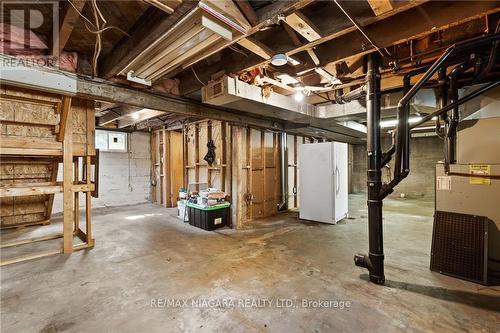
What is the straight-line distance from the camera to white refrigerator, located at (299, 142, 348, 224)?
181 inches

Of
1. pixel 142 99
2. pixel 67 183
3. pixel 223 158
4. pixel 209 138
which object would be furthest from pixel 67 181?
pixel 209 138

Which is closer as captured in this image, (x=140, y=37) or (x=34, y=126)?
(x=140, y=37)

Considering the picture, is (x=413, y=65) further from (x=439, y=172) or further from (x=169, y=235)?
(x=169, y=235)

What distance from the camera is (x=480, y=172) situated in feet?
8.20

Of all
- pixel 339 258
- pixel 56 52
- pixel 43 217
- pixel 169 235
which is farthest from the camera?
pixel 43 217

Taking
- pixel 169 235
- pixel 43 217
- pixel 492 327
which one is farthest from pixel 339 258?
pixel 43 217

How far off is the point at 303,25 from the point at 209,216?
11.4 ft

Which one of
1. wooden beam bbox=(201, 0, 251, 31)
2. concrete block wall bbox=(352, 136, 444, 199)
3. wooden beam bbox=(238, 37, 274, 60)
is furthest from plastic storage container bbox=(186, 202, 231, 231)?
concrete block wall bbox=(352, 136, 444, 199)

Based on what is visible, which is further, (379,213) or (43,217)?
(43,217)

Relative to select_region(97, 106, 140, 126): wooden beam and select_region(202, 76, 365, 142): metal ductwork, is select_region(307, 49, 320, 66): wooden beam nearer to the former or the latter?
select_region(202, 76, 365, 142): metal ductwork

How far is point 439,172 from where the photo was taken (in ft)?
9.04

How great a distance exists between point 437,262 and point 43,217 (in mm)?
6788
